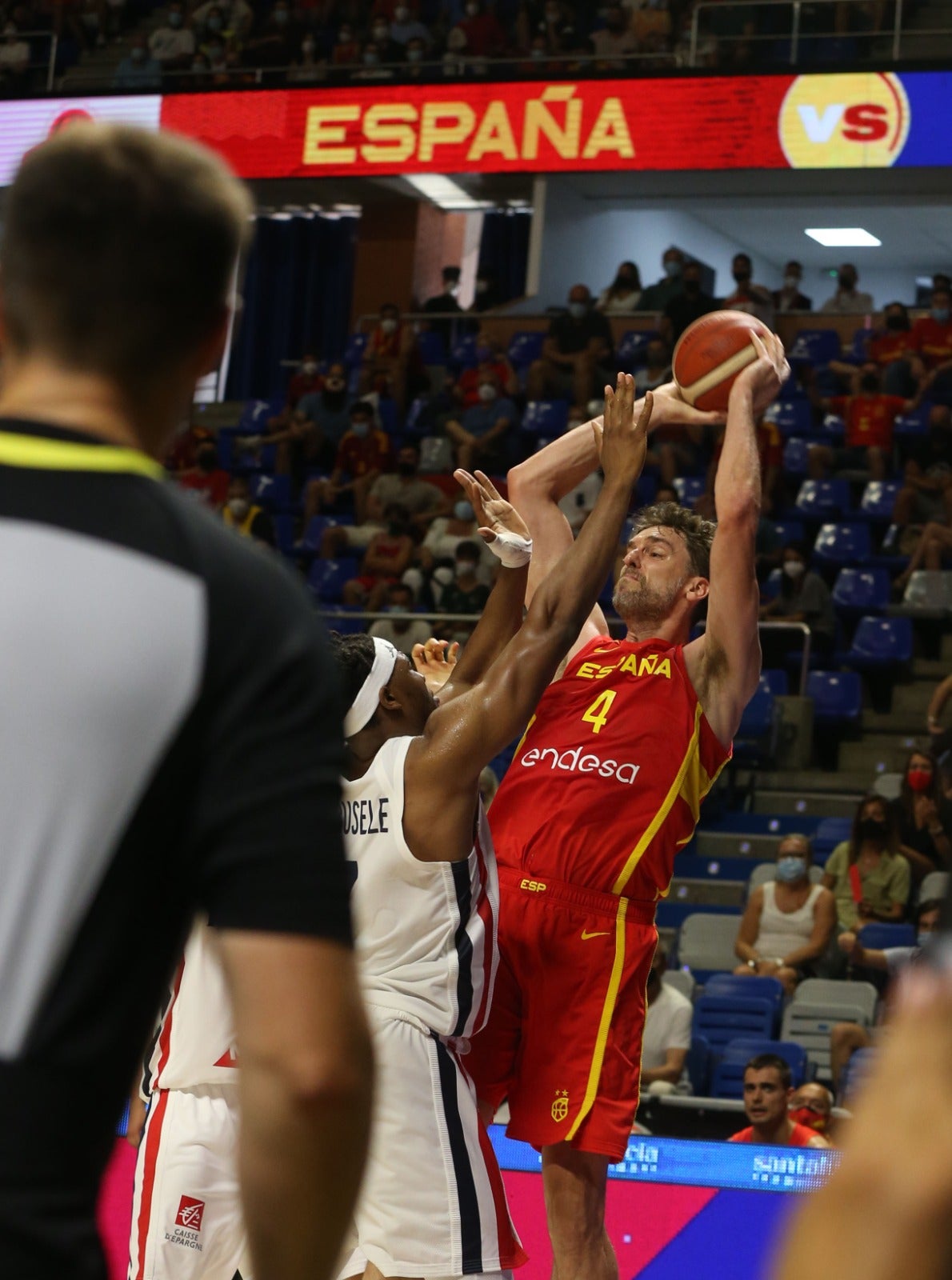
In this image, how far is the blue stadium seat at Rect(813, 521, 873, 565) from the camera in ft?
46.6

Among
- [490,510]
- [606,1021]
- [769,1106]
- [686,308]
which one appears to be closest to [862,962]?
[769,1106]

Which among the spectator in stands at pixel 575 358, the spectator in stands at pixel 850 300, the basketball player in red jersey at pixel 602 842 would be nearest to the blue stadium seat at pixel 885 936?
the basketball player in red jersey at pixel 602 842

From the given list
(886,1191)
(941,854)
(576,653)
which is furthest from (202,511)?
(941,854)

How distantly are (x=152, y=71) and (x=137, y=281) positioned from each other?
1914 centimetres

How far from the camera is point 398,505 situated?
16.0 m

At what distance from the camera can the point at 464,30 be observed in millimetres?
18516

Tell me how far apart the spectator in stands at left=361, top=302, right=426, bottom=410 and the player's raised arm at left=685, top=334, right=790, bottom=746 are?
43.1 ft

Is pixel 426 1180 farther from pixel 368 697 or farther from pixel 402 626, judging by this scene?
pixel 402 626

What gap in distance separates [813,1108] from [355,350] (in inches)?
516

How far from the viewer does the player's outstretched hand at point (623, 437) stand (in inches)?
164

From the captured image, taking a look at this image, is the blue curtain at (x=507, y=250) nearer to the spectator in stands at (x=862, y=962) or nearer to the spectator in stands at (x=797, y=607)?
the spectator in stands at (x=797, y=607)

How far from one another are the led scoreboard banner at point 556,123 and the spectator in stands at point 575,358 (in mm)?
2007

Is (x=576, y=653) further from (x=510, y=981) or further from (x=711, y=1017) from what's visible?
(x=711, y=1017)

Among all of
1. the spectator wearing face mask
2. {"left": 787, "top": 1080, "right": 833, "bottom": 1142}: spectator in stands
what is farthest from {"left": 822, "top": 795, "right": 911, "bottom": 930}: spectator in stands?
the spectator wearing face mask
